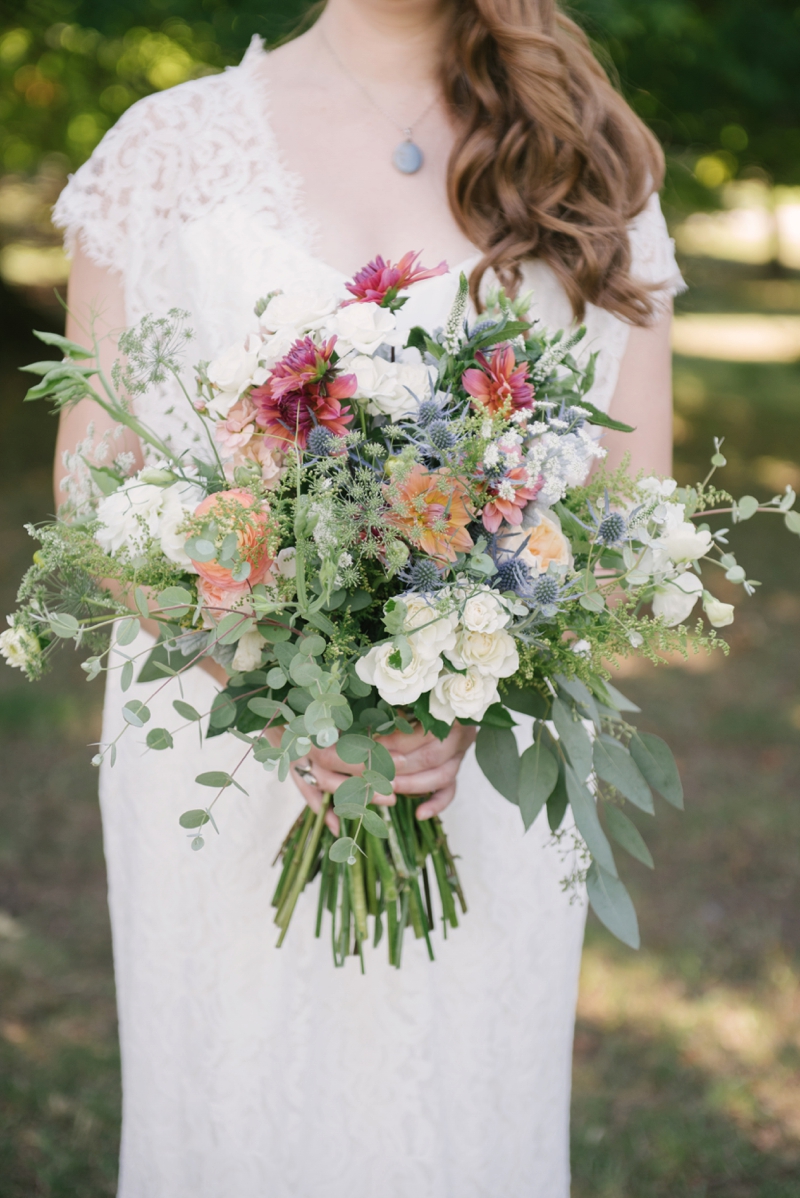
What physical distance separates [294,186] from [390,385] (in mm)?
829

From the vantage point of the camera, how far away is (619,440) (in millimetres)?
2070

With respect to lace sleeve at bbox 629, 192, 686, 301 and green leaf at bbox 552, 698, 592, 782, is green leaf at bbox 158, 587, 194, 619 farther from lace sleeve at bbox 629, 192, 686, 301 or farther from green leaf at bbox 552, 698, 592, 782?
lace sleeve at bbox 629, 192, 686, 301

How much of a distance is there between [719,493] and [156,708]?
1208mm

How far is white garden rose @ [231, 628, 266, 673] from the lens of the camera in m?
1.47

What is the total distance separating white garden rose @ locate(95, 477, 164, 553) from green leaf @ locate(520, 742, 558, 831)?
0.64 m

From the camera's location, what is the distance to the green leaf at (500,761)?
62.5 inches

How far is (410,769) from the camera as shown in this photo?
1728 millimetres

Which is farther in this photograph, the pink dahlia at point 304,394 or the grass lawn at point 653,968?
the grass lawn at point 653,968

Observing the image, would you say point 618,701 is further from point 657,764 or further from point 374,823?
point 374,823

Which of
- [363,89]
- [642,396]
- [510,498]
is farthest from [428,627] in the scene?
[363,89]

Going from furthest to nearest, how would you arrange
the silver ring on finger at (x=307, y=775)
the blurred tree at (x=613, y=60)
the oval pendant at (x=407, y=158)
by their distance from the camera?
the blurred tree at (x=613, y=60) → the oval pendant at (x=407, y=158) → the silver ring on finger at (x=307, y=775)

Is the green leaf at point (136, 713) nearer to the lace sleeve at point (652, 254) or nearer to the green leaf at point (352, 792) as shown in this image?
the green leaf at point (352, 792)

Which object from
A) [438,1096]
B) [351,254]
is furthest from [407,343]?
[438,1096]

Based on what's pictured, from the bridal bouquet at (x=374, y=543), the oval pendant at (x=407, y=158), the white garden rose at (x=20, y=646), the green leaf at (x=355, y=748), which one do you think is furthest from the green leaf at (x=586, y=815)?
the oval pendant at (x=407, y=158)
